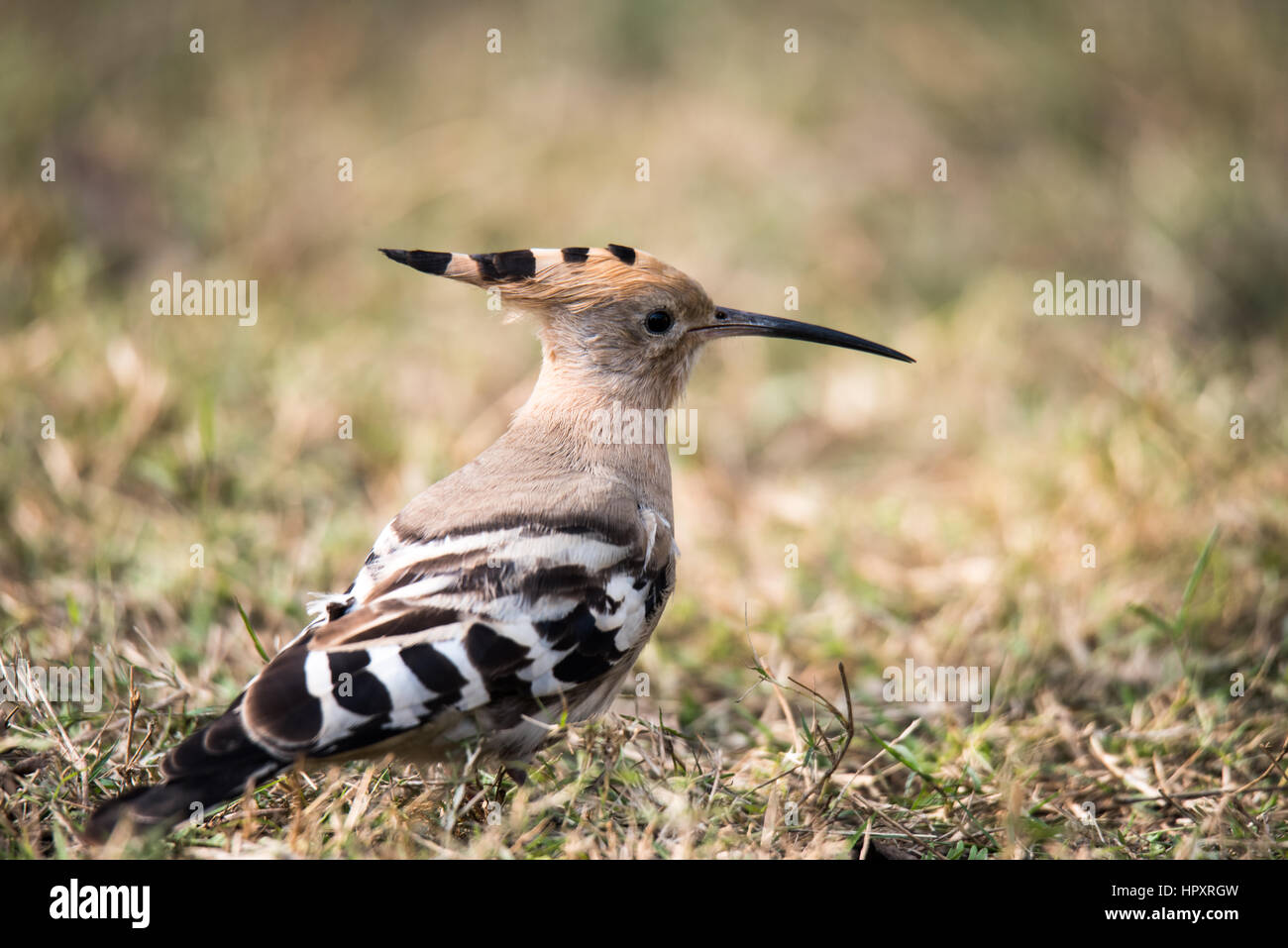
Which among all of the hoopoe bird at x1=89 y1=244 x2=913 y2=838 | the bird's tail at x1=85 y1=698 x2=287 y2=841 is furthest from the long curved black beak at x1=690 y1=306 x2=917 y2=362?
the bird's tail at x1=85 y1=698 x2=287 y2=841

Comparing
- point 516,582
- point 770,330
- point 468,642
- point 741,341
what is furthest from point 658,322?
point 741,341

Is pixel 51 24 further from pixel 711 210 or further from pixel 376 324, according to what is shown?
pixel 711 210

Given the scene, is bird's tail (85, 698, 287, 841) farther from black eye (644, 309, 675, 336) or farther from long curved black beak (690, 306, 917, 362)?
long curved black beak (690, 306, 917, 362)

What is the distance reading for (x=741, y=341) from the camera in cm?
495

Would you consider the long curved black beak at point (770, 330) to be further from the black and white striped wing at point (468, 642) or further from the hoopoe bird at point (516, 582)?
the black and white striped wing at point (468, 642)

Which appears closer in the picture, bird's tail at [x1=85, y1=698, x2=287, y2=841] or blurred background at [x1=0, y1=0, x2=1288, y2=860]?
bird's tail at [x1=85, y1=698, x2=287, y2=841]

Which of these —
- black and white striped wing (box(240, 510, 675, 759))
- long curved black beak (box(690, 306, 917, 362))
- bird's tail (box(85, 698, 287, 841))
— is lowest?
bird's tail (box(85, 698, 287, 841))

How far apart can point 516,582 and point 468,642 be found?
0.15 meters

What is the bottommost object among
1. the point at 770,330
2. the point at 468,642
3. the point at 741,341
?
the point at 468,642

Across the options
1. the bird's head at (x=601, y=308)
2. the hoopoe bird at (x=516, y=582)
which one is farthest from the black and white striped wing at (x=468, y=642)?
the bird's head at (x=601, y=308)

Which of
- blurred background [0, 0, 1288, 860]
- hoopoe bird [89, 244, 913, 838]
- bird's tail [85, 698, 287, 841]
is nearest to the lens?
bird's tail [85, 698, 287, 841]

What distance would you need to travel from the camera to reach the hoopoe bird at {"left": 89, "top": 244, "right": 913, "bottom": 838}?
78.9 inches

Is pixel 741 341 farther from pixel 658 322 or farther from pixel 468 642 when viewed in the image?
pixel 468 642

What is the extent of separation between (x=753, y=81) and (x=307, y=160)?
2.42 m
